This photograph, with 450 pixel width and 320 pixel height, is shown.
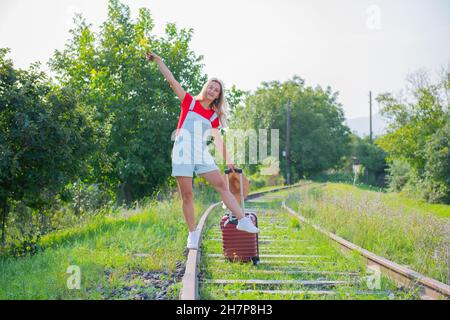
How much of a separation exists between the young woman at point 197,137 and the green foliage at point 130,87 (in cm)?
994

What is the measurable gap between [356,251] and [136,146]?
390 inches

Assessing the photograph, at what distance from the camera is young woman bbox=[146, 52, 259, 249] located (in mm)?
4473

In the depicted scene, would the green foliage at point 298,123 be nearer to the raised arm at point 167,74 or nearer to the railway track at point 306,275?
the railway track at point 306,275

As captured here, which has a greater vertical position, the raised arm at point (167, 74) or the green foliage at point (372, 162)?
the raised arm at point (167, 74)

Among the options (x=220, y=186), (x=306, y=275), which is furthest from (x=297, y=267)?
(x=220, y=186)

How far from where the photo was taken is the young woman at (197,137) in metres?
4.47

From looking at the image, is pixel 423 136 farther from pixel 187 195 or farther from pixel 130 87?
pixel 187 195

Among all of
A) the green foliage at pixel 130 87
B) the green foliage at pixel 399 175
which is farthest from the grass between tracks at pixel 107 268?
the green foliage at pixel 399 175

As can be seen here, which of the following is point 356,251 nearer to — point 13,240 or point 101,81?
point 13,240

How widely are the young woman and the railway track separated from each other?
1.99 feet

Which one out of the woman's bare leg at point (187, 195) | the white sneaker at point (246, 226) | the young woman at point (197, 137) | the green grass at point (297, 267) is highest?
the young woman at point (197, 137)

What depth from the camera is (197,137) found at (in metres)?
4.47

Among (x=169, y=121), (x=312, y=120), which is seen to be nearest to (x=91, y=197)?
(x=169, y=121)

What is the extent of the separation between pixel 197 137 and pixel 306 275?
6.49 feet
